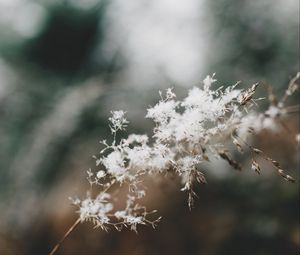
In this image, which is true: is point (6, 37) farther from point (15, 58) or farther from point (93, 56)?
point (93, 56)

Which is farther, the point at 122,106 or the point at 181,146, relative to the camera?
the point at 122,106

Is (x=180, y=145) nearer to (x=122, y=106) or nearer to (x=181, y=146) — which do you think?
(x=181, y=146)

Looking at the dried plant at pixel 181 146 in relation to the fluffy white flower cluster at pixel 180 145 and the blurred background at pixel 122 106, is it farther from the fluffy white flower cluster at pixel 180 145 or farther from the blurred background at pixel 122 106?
the blurred background at pixel 122 106

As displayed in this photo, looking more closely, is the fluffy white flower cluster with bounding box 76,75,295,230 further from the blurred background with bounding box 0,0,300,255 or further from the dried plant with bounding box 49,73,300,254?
the blurred background with bounding box 0,0,300,255

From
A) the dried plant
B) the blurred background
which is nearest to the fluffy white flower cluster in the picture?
the dried plant

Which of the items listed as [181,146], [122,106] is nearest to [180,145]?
[181,146]

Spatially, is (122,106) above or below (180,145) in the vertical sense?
above

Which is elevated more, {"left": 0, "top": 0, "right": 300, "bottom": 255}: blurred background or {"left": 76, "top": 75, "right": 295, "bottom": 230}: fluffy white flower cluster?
{"left": 0, "top": 0, "right": 300, "bottom": 255}: blurred background

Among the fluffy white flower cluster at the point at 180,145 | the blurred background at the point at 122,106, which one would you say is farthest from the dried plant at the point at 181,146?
the blurred background at the point at 122,106
